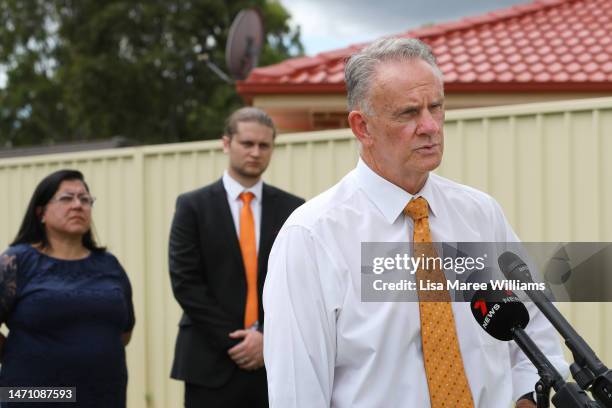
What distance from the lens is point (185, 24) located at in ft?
87.7

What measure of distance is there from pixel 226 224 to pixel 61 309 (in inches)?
36.5

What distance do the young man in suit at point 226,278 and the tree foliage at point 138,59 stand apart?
22.3 metres

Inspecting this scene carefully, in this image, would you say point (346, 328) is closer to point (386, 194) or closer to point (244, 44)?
point (386, 194)

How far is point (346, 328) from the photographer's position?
2043 mm

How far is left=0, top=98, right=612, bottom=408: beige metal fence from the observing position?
4.08 metres

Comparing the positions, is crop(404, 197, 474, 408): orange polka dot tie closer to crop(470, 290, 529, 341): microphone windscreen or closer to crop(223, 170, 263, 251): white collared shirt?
crop(470, 290, 529, 341): microphone windscreen

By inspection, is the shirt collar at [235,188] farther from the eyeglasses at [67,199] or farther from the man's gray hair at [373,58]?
the man's gray hair at [373,58]

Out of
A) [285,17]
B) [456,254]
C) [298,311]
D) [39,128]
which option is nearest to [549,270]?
[456,254]

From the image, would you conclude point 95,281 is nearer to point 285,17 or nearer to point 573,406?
point 573,406

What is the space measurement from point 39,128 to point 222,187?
29519 millimetres

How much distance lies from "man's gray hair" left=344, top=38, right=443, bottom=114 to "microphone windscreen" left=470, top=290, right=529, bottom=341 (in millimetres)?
659

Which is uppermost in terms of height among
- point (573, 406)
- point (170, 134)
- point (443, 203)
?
point (170, 134)

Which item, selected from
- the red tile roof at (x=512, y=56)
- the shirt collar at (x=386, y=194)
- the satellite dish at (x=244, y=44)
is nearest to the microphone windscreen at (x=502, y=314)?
the shirt collar at (x=386, y=194)

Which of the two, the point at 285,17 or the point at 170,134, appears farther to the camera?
the point at 285,17
